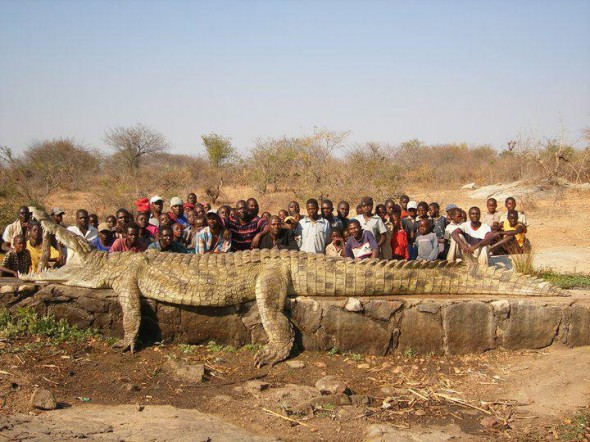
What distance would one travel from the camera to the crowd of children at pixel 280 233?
23.0ft

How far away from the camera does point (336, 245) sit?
24.3 ft

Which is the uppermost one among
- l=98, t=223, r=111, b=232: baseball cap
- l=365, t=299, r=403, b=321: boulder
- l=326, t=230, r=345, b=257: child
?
l=98, t=223, r=111, b=232: baseball cap

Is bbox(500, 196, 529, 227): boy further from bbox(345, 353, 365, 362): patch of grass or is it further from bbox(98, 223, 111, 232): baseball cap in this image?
bbox(98, 223, 111, 232): baseball cap

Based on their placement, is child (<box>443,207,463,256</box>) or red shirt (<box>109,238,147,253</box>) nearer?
red shirt (<box>109,238,147,253</box>)

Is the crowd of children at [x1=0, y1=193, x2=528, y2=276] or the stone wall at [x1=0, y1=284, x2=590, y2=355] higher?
the crowd of children at [x1=0, y1=193, x2=528, y2=276]

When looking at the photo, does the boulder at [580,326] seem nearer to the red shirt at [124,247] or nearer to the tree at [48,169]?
the red shirt at [124,247]

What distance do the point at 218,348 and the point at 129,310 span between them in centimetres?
100

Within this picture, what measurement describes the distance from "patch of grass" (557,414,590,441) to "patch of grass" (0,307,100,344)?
4512 millimetres

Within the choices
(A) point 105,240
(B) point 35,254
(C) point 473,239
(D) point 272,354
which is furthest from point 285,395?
(C) point 473,239

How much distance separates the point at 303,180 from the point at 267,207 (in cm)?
176

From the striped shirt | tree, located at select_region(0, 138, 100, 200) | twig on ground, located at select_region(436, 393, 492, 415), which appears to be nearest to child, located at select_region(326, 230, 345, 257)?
the striped shirt

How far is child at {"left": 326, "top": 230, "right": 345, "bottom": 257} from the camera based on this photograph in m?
7.34

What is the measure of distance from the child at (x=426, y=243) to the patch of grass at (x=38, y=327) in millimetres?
4364

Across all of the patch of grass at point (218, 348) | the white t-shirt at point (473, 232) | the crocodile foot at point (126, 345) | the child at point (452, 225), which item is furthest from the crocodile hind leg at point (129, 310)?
the white t-shirt at point (473, 232)
